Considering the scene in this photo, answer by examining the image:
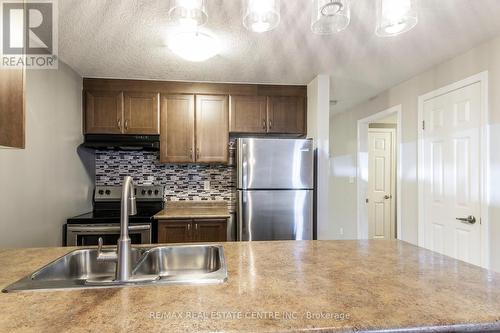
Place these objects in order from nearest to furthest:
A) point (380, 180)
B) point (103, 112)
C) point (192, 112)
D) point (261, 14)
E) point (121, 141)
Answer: point (261, 14), point (121, 141), point (103, 112), point (192, 112), point (380, 180)

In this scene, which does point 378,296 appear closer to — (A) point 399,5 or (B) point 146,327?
(B) point 146,327

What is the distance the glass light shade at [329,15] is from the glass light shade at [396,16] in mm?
153

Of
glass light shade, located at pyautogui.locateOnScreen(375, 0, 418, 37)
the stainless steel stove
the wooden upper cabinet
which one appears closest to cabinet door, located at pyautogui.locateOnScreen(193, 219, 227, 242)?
the stainless steel stove

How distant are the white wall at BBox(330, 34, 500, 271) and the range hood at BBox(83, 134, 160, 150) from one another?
2719mm

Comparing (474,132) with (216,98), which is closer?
(474,132)

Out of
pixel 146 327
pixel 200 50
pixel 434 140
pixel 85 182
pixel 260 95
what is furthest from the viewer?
pixel 260 95

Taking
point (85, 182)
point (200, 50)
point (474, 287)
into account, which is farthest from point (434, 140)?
point (85, 182)

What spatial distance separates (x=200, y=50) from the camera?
82.6 inches

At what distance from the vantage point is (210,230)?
9.16 ft

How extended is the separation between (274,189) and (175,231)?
1.06 meters

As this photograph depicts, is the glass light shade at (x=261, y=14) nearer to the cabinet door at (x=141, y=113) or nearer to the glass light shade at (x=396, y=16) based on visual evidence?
the glass light shade at (x=396, y=16)

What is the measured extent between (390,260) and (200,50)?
6.08ft

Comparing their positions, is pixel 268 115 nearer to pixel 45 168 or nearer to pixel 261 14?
pixel 261 14
